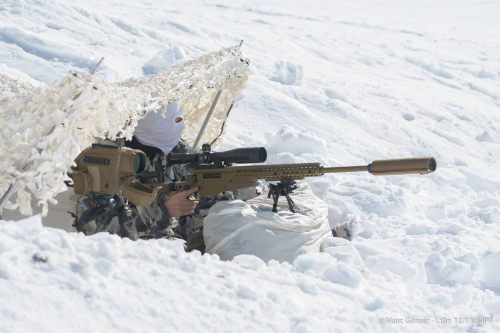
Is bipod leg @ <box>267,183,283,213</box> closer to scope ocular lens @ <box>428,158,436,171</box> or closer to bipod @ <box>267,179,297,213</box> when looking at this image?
bipod @ <box>267,179,297,213</box>

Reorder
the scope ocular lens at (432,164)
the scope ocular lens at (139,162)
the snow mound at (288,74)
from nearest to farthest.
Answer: the scope ocular lens at (432,164) → the scope ocular lens at (139,162) → the snow mound at (288,74)

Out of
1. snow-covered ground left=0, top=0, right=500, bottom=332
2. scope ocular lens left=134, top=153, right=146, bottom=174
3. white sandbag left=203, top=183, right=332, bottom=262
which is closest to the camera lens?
snow-covered ground left=0, top=0, right=500, bottom=332

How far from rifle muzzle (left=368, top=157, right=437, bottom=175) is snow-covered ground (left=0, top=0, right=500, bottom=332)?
49 centimetres

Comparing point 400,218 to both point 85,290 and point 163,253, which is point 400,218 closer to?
point 163,253

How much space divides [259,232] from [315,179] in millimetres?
2127

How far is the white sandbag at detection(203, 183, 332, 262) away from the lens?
3.07 metres

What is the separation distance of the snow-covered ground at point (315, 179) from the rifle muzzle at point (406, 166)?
1.62ft

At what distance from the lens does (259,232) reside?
121 inches

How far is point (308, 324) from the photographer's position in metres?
1.70

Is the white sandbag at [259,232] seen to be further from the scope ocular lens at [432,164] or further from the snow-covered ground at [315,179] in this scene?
the scope ocular lens at [432,164]

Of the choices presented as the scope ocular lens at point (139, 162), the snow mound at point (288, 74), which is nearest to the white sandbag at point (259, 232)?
the scope ocular lens at point (139, 162)

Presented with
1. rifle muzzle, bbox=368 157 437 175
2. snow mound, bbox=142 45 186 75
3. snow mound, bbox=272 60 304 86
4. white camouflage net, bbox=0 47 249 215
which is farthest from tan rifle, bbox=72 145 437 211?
snow mound, bbox=272 60 304 86

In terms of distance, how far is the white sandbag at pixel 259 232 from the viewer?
3074 mm

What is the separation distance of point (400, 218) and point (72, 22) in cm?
672
